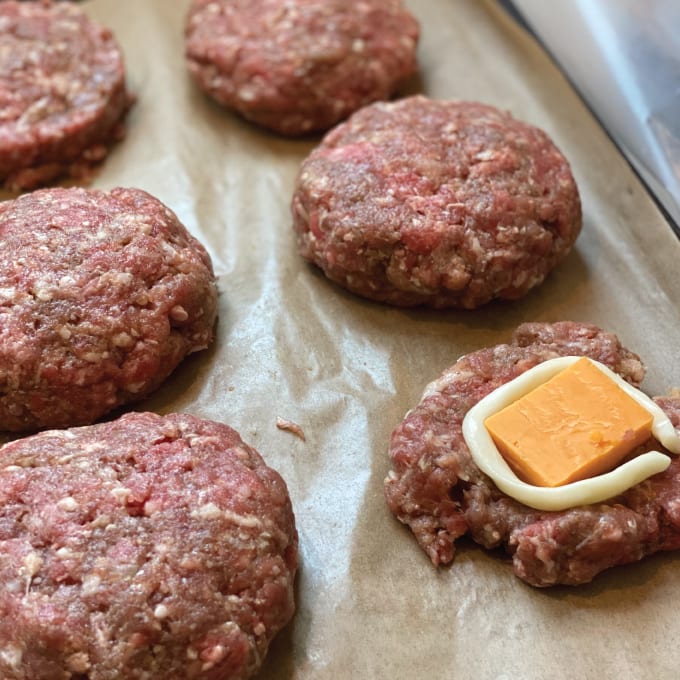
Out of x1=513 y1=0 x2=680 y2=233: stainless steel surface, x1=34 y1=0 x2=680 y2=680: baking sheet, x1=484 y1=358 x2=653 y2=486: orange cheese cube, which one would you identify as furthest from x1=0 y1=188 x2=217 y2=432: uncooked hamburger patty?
x1=513 y1=0 x2=680 y2=233: stainless steel surface

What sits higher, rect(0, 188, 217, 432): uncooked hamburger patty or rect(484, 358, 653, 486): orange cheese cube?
rect(484, 358, 653, 486): orange cheese cube

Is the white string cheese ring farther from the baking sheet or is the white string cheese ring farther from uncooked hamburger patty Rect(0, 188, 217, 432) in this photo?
uncooked hamburger patty Rect(0, 188, 217, 432)

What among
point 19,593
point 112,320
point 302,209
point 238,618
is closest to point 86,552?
point 19,593

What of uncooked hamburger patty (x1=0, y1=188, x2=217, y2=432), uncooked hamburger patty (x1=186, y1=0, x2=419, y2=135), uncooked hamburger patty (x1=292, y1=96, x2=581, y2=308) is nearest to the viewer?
uncooked hamburger patty (x1=0, y1=188, x2=217, y2=432)

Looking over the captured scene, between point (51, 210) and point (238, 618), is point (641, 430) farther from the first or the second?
point (51, 210)

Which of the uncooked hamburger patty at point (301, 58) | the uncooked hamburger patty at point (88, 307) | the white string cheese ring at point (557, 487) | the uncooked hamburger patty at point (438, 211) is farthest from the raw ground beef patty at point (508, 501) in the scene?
the uncooked hamburger patty at point (301, 58)

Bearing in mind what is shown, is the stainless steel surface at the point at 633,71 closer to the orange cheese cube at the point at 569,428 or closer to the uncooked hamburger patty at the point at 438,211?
the uncooked hamburger patty at the point at 438,211

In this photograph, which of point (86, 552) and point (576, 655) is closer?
point (86, 552)
